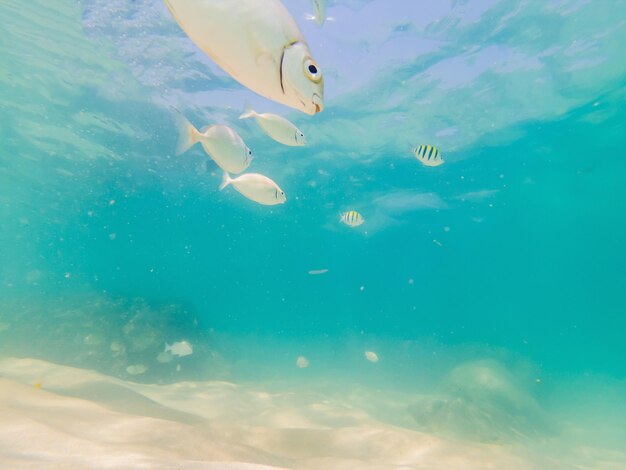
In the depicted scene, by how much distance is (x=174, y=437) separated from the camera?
3.86 meters

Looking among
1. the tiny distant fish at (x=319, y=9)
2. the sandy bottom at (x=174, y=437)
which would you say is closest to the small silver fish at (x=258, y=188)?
the tiny distant fish at (x=319, y=9)

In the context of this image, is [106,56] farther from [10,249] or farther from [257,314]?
[257,314]


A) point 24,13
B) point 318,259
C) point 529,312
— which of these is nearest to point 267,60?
point 24,13

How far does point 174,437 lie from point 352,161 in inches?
865

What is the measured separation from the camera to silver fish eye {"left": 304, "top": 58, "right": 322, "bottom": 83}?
4.10ft

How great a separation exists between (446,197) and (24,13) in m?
27.2

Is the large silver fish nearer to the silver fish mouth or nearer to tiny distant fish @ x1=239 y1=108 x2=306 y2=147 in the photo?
the silver fish mouth

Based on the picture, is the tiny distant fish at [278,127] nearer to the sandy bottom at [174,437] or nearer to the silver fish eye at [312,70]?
the silver fish eye at [312,70]

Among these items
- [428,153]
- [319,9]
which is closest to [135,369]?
[428,153]

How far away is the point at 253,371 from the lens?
24125 millimetres

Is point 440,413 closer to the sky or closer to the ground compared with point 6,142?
closer to the ground

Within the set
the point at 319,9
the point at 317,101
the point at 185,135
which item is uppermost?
the point at 319,9

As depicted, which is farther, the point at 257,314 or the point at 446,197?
the point at 257,314

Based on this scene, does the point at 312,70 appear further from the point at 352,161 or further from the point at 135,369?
the point at 352,161
